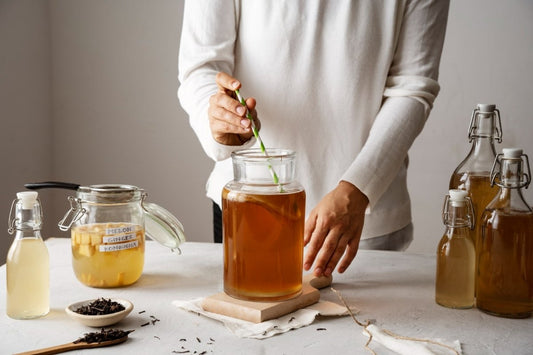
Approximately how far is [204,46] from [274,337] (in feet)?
2.83

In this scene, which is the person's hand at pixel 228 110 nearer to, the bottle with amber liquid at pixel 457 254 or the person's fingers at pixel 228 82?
the person's fingers at pixel 228 82

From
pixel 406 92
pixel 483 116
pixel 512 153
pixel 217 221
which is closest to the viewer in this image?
pixel 512 153

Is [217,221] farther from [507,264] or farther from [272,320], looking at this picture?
[507,264]

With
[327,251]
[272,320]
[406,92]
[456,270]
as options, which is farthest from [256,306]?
[406,92]

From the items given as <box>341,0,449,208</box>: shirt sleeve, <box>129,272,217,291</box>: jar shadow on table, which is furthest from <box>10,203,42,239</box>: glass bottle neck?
<box>341,0,449,208</box>: shirt sleeve

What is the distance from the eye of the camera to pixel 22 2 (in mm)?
2744

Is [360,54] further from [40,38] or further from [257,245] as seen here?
[40,38]

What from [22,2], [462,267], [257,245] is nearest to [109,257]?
[257,245]

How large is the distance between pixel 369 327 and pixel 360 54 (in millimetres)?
797

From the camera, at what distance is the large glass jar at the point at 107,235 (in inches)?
44.9

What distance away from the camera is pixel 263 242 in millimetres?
1015

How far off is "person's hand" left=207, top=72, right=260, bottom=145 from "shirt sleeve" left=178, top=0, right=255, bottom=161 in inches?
9.1

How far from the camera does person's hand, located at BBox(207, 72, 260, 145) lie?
117 cm

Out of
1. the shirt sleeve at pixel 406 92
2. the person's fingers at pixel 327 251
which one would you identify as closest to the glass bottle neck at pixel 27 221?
the person's fingers at pixel 327 251
